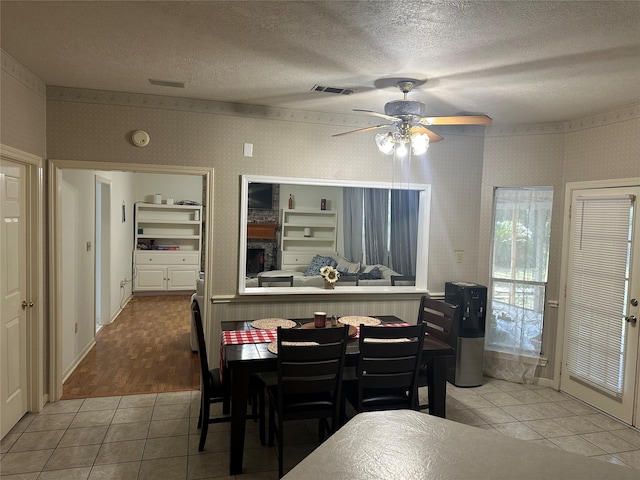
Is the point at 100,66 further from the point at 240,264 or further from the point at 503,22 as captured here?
the point at 503,22

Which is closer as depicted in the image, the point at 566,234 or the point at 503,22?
the point at 503,22

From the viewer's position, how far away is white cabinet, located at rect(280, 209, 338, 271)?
8.40 meters

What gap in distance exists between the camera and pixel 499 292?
181 inches

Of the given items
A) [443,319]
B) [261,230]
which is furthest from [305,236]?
[443,319]

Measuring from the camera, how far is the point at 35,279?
345 centimetres

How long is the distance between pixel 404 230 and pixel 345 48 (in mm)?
3931

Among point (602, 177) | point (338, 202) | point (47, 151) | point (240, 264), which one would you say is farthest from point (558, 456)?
point (338, 202)

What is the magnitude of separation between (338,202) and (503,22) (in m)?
6.40

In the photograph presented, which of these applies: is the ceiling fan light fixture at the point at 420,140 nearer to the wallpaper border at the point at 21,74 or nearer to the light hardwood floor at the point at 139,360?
the wallpaper border at the point at 21,74

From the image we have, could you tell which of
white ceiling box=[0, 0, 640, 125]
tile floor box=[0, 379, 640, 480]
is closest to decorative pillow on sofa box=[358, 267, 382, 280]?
tile floor box=[0, 379, 640, 480]

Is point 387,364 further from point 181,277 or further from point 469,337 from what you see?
point 181,277

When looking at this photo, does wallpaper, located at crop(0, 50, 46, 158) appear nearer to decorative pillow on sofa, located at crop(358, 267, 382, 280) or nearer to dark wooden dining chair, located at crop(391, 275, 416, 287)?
dark wooden dining chair, located at crop(391, 275, 416, 287)

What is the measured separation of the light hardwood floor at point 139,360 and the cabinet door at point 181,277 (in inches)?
53.3

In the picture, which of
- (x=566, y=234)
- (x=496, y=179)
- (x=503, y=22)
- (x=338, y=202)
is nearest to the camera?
(x=503, y=22)
